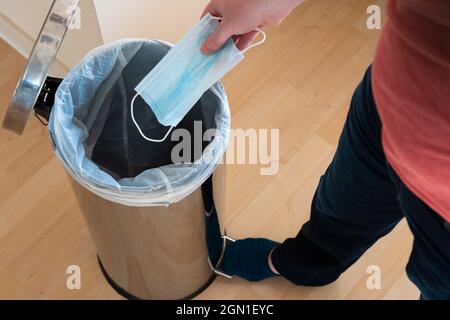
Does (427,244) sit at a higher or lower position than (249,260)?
higher

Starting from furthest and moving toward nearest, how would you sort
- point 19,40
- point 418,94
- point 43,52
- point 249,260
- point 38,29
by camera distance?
point 19,40 < point 38,29 < point 249,260 < point 43,52 < point 418,94

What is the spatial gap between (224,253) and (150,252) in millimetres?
214

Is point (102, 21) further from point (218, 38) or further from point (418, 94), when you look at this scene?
point (418, 94)

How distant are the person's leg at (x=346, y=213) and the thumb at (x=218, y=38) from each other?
18 centimetres

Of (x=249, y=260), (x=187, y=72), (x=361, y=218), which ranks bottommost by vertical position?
(x=249, y=260)

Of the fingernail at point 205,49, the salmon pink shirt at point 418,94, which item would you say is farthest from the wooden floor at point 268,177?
the salmon pink shirt at point 418,94

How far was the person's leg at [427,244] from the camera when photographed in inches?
24.5

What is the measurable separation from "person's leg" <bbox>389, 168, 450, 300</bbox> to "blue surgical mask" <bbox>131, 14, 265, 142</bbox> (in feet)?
0.83

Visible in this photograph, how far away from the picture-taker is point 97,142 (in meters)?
0.94

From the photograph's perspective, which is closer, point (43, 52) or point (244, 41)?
point (43, 52)

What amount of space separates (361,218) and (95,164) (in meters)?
0.38

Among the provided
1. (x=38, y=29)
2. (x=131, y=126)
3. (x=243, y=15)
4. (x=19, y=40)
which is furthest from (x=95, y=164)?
(x=19, y=40)

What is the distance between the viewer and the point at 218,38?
0.71 metres
